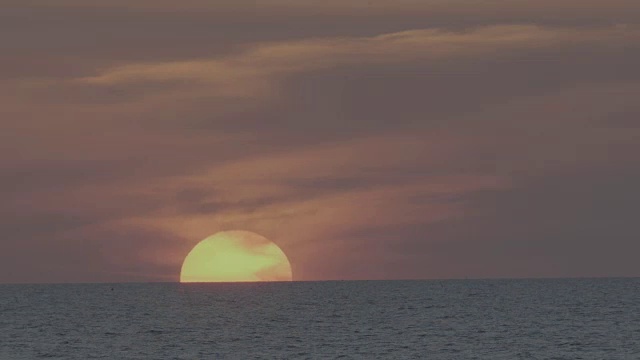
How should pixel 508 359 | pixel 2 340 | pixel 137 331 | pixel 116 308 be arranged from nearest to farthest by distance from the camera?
pixel 508 359, pixel 2 340, pixel 137 331, pixel 116 308

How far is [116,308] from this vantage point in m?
189

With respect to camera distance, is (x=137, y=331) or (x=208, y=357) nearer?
(x=208, y=357)

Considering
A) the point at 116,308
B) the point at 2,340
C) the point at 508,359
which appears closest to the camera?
the point at 508,359

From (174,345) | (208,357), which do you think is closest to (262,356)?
(208,357)

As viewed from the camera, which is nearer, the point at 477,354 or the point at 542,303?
the point at 477,354

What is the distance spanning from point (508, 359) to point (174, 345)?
3165 centimetres

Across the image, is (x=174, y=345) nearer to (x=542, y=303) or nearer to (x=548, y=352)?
(x=548, y=352)

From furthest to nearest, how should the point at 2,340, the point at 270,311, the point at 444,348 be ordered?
the point at 270,311, the point at 2,340, the point at 444,348

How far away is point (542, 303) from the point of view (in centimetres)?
19475

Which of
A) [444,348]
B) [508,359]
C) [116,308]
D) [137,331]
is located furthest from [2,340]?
[116,308]

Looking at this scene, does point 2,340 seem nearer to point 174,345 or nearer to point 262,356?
point 174,345

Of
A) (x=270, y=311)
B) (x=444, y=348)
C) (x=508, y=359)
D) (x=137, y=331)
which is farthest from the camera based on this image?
(x=270, y=311)

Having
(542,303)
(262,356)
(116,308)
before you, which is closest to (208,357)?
(262,356)

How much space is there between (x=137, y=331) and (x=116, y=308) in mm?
66337
